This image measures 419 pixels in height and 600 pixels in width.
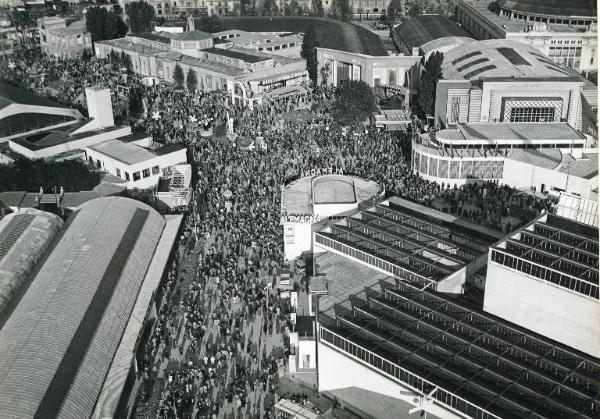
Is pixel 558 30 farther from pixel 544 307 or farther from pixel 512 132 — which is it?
pixel 544 307

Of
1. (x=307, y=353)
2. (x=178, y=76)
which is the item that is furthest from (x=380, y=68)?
(x=307, y=353)

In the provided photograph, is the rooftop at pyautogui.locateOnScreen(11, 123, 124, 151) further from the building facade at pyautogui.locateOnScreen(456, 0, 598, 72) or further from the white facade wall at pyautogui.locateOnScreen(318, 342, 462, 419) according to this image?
the building facade at pyautogui.locateOnScreen(456, 0, 598, 72)

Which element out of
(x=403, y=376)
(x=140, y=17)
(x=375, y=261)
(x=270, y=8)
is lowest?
(x=403, y=376)

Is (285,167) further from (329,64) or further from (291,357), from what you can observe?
(329,64)

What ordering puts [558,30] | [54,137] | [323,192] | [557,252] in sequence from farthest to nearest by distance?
[558,30], [54,137], [323,192], [557,252]

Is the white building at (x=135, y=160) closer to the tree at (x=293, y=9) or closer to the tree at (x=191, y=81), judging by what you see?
the tree at (x=191, y=81)

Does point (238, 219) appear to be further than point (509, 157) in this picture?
No
